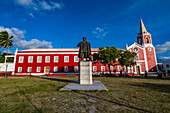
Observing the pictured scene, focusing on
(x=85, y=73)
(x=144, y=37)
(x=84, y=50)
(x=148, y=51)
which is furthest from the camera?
(x=144, y=37)

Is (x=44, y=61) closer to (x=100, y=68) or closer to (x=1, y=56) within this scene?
(x=100, y=68)

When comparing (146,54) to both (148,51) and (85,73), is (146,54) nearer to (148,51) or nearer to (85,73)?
(148,51)

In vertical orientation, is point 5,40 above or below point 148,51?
above

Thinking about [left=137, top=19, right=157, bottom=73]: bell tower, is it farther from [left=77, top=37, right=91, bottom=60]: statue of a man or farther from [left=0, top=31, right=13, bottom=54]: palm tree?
[left=0, top=31, right=13, bottom=54]: palm tree

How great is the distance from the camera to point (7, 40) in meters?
33.2

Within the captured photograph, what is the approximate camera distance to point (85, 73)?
24.4 feet

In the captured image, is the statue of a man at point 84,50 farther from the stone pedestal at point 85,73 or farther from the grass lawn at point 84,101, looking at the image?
the grass lawn at point 84,101

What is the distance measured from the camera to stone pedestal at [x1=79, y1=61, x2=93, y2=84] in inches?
289

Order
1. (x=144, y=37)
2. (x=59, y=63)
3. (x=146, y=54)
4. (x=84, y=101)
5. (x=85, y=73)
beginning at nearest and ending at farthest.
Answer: (x=84, y=101) → (x=85, y=73) → (x=59, y=63) → (x=146, y=54) → (x=144, y=37)

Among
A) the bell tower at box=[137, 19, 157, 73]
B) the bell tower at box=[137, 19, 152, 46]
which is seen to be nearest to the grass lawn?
the bell tower at box=[137, 19, 157, 73]

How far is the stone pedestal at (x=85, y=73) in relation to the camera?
734cm

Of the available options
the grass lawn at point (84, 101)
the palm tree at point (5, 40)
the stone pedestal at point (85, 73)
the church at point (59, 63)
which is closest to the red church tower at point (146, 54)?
the church at point (59, 63)

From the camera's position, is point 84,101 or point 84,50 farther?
point 84,50

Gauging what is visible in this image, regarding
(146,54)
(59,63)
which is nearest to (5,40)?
(59,63)
